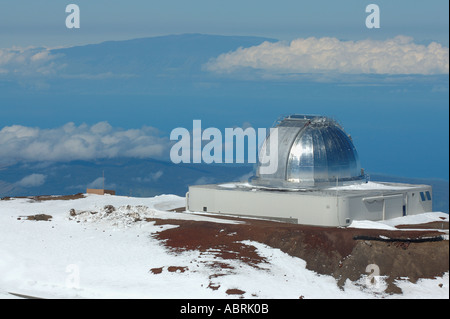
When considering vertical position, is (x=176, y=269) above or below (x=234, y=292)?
above

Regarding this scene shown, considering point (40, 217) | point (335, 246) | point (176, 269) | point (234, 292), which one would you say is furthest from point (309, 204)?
point (40, 217)

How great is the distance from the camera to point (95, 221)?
61.7m

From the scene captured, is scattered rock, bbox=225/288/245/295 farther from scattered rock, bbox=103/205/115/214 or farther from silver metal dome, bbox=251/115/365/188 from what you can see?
scattered rock, bbox=103/205/115/214

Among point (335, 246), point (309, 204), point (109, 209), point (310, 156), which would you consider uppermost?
point (310, 156)

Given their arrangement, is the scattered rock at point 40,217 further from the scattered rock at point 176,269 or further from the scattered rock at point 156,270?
the scattered rock at point 176,269

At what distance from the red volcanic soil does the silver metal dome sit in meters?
6.40

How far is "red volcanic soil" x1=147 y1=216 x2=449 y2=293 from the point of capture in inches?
1988

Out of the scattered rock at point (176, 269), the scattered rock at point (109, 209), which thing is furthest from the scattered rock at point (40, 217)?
the scattered rock at point (176, 269)

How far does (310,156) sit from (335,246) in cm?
1148

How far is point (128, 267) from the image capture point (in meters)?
53.1

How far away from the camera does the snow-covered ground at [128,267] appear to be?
48875mm

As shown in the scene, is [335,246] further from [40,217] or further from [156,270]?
[40,217]
